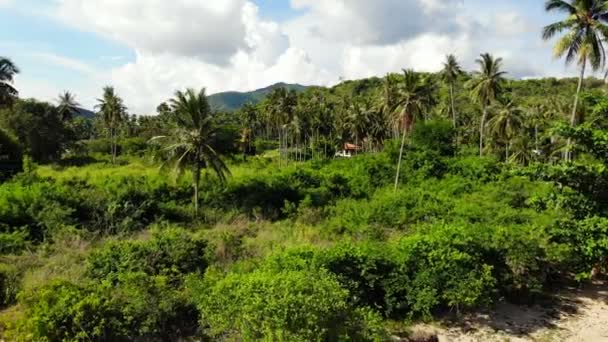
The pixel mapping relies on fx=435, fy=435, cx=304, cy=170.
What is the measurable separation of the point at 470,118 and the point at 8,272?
7281cm

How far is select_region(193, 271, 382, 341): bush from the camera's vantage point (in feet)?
26.1

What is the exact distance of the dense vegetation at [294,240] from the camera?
9.40 m

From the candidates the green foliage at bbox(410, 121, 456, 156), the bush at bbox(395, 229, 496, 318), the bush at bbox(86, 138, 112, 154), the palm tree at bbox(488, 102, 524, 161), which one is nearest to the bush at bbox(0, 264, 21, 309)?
the bush at bbox(395, 229, 496, 318)

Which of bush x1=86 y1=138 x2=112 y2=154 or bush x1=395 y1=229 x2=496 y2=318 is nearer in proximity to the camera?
bush x1=395 y1=229 x2=496 y2=318

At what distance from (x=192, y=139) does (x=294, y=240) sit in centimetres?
945

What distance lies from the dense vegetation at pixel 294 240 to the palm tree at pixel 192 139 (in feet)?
0.26

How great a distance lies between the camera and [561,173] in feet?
44.2

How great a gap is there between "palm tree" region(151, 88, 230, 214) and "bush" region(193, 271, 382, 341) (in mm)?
15553

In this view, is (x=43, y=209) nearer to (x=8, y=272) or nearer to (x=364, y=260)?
(x=8, y=272)

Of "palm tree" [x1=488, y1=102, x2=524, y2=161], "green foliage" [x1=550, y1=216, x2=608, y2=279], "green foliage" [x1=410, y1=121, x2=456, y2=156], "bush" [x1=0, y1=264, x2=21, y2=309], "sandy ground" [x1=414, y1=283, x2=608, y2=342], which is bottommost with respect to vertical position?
"sandy ground" [x1=414, y1=283, x2=608, y2=342]

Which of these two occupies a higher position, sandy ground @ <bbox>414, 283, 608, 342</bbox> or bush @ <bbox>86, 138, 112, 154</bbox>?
bush @ <bbox>86, 138, 112, 154</bbox>

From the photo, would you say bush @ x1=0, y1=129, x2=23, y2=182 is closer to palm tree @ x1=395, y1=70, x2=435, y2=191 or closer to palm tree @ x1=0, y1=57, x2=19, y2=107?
palm tree @ x1=0, y1=57, x2=19, y2=107

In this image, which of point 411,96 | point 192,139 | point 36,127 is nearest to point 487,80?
point 411,96

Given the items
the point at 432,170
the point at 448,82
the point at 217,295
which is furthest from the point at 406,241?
the point at 448,82
